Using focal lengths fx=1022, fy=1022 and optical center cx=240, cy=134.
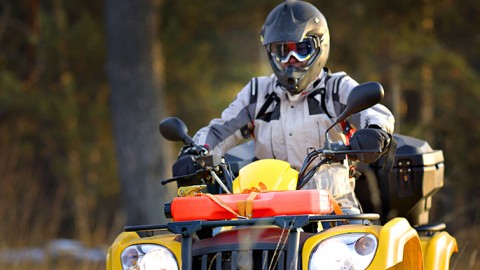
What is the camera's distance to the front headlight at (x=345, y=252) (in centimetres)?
403

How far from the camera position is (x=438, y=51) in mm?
13531

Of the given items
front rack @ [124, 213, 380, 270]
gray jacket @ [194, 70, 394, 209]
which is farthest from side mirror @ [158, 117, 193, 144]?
front rack @ [124, 213, 380, 270]

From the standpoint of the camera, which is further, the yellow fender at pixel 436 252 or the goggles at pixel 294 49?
the goggles at pixel 294 49

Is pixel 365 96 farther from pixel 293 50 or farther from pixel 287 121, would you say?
pixel 287 121

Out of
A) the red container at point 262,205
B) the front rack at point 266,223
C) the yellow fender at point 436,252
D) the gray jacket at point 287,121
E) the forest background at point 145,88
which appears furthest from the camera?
the forest background at point 145,88

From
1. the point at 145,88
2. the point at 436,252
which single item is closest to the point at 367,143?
the point at 436,252

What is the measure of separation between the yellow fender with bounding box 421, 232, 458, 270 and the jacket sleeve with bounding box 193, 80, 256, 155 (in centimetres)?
140

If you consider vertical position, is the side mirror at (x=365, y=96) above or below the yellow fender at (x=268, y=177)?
above

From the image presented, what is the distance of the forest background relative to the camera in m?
11.8

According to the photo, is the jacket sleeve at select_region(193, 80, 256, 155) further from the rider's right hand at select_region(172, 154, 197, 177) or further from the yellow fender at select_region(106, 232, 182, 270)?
the yellow fender at select_region(106, 232, 182, 270)

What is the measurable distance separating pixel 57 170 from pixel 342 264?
12.9 metres

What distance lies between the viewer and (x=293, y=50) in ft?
18.3

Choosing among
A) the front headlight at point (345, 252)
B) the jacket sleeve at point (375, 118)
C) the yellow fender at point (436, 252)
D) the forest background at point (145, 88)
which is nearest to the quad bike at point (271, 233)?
the front headlight at point (345, 252)

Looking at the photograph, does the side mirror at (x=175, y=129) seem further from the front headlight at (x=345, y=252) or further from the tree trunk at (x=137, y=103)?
the tree trunk at (x=137, y=103)
